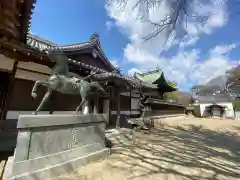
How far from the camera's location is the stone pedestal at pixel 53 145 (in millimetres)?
3235

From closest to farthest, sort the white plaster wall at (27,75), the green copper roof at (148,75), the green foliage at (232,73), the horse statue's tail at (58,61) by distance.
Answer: the horse statue's tail at (58,61)
the white plaster wall at (27,75)
the green copper roof at (148,75)
the green foliage at (232,73)

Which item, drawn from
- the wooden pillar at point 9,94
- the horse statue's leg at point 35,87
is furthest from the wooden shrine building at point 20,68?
the horse statue's leg at point 35,87

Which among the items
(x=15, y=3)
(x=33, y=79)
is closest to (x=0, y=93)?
(x=33, y=79)

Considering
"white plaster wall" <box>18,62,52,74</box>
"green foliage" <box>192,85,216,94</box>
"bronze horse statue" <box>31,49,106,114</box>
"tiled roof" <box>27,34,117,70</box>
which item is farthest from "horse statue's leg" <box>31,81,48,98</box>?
"green foliage" <box>192,85,216,94</box>

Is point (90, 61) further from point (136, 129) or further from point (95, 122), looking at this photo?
point (95, 122)

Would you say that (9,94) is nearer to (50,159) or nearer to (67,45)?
(50,159)

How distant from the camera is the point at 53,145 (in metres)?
3.77

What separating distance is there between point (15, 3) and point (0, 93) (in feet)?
10.6

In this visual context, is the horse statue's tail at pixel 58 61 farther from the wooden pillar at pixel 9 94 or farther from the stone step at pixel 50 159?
the wooden pillar at pixel 9 94

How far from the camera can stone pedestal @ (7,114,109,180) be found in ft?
10.6

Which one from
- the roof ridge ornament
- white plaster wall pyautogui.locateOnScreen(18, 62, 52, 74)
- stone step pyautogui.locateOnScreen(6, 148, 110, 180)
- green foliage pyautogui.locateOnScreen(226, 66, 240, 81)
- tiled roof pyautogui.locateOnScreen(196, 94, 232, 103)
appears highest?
green foliage pyautogui.locateOnScreen(226, 66, 240, 81)

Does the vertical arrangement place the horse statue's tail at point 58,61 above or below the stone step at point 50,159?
above

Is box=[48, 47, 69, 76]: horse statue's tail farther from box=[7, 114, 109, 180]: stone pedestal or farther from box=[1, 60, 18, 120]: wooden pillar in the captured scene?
box=[1, 60, 18, 120]: wooden pillar

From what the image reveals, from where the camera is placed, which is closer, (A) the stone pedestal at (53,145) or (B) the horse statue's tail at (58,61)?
(A) the stone pedestal at (53,145)
